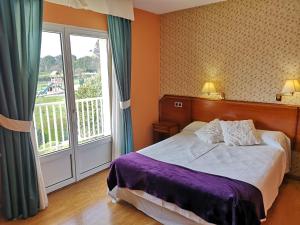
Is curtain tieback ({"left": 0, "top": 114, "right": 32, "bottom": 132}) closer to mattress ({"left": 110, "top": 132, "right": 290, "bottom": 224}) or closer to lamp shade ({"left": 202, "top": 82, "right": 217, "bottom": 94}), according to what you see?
mattress ({"left": 110, "top": 132, "right": 290, "bottom": 224})

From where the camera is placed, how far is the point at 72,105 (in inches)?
119

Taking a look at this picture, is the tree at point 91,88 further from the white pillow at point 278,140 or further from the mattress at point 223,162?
the white pillow at point 278,140

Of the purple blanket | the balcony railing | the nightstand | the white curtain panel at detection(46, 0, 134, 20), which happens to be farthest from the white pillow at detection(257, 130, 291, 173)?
the white curtain panel at detection(46, 0, 134, 20)

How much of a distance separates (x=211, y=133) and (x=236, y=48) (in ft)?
4.50

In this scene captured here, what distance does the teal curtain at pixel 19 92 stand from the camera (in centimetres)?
217

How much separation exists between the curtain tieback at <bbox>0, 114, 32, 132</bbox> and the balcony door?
1.49ft

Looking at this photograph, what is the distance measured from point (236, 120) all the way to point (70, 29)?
9.01 feet

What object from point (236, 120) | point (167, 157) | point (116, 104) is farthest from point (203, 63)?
point (167, 157)

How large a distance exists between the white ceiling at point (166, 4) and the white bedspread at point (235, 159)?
211 centimetres

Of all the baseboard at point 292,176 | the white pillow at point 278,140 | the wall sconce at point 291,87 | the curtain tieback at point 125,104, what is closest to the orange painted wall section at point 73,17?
the curtain tieback at point 125,104

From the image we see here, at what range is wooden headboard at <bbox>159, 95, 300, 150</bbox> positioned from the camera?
308cm

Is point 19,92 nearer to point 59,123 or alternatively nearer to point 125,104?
point 59,123

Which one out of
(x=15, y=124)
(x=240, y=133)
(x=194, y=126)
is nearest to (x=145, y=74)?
(x=194, y=126)

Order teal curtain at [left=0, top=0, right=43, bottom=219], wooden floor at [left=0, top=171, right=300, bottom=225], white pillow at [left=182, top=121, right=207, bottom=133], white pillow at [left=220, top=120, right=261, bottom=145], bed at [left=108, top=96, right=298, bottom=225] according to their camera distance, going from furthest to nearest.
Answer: white pillow at [left=182, top=121, right=207, bottom=133]
white pillow at [left=220, top=120, right=261, bottom=145]
wooden floor at [left=0, top=171, right=300, bottom=225]
teal curtain at [left=0, top=0, right=43, bottom=219]
bed at [left=108, top=96, right=298, bottom=225]
